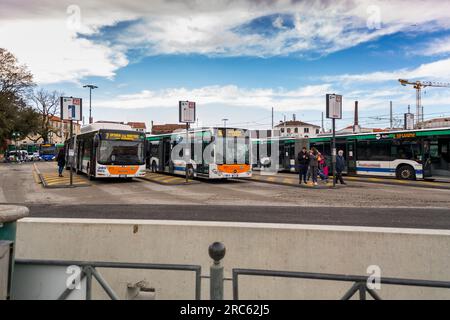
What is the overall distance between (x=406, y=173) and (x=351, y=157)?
393 centimetres

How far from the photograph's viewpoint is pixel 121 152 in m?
18.9

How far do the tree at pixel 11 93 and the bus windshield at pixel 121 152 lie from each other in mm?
39077

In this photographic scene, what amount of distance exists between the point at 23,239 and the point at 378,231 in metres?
4.15

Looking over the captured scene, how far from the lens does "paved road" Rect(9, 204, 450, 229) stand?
7.87m

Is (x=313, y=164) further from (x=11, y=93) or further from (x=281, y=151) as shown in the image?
(x=11, y=93)

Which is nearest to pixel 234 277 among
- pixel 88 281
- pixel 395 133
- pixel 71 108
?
pixel 88 281

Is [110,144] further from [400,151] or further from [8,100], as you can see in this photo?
[8,100]

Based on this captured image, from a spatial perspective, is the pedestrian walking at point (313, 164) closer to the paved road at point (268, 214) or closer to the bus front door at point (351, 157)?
the bus front door at point (351, 157)

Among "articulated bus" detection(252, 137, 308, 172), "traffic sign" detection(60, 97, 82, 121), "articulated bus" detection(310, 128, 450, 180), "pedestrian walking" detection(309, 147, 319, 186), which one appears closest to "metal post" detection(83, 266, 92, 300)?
"traffic sign" detection(60, 97, 82, 121)

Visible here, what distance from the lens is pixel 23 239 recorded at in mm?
4199

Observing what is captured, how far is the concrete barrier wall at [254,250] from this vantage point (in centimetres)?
377

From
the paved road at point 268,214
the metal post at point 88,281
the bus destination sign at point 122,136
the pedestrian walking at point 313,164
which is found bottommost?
the paved road at point 268,214

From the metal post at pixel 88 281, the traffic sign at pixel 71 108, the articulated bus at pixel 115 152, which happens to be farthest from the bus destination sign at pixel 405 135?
the metal post at pixel 88 281
